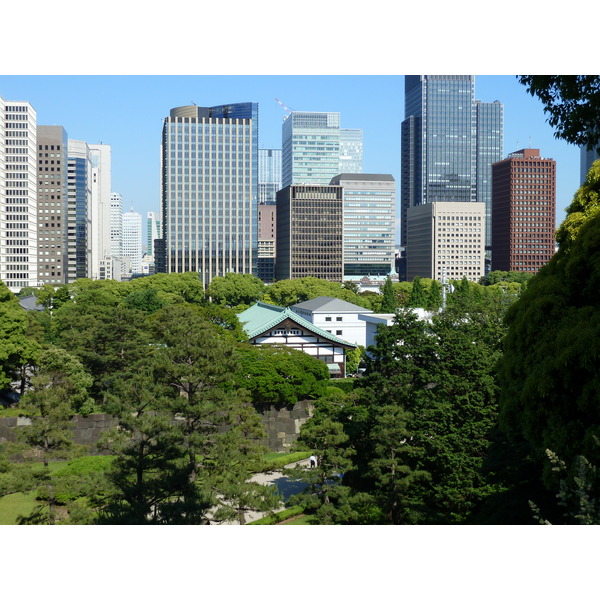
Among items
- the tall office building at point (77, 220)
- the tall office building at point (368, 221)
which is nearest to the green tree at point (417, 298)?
the tall office building at point (77, 220)

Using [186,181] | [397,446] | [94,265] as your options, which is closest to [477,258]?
[186,181]

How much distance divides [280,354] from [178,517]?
10.6 meters

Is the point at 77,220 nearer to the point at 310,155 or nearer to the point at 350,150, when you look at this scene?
the point at 310,155

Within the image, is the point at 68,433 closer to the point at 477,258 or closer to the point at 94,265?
the point at 477,258

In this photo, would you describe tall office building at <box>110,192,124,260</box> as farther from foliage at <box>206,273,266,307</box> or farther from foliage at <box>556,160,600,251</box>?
foliage at <box>556,160,600,251</box>

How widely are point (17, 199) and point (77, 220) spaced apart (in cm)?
2825

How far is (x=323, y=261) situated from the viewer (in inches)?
3354

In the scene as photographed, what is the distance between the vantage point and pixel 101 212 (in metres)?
126

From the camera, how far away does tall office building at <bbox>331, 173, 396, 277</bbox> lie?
98.9 meters

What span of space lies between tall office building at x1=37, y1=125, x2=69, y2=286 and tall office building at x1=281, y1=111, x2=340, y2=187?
66.4 metres

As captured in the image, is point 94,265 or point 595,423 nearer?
point 595,423

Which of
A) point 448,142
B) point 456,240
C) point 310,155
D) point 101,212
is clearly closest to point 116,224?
point 101,212

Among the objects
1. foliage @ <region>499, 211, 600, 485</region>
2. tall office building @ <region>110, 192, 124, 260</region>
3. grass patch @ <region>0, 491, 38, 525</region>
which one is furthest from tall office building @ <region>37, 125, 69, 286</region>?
→ tall office building @ <region>110, 192, 124, 260</region>

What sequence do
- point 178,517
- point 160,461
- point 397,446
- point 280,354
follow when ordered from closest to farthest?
point 178,517
point 160,461
point 397,446
point 280,354
